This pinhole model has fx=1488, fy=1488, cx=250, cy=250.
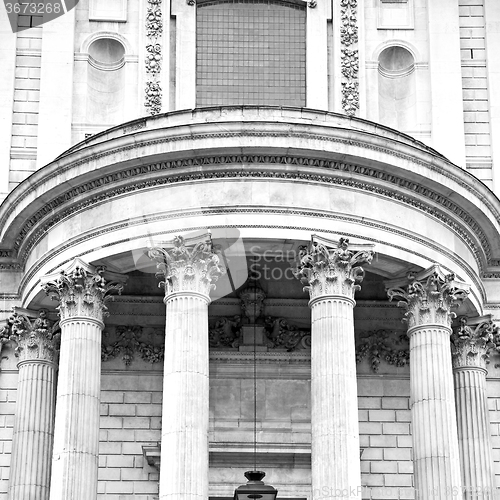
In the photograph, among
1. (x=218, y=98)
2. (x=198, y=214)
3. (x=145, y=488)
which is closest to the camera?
(x=198, y=214)

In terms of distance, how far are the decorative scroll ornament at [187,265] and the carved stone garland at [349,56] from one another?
9.34 metres

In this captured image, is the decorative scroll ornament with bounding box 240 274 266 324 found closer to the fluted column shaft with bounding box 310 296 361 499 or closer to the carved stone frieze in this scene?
the carved stone frieze

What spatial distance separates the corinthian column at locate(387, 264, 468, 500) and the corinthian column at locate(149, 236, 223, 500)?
17.3ft

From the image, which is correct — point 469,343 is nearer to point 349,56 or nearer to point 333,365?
point 333,365

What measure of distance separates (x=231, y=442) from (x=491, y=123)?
1259cm

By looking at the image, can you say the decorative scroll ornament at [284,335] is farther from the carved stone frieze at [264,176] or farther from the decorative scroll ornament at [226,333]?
the carved stone frieze at [264,176]

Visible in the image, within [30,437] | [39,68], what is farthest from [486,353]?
[39,68]

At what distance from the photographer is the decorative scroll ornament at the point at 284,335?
1649 inches

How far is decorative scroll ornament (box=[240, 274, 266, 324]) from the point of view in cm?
4191

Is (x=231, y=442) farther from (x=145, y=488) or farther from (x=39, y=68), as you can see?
(x=39, y=68)

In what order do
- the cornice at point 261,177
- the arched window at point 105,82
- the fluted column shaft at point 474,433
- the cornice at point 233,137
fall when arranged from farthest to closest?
the arched window at point 105,82 < the fluted column shaft at point 474,433 < the cornice at point 261,177 < the cornice at point 233,137

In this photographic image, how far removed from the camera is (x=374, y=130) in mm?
39031

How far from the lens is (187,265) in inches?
1439

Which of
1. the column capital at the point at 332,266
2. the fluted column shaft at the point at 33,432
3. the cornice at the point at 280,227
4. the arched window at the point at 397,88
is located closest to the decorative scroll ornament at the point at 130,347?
the fluted column shaft at the point at 33,432
